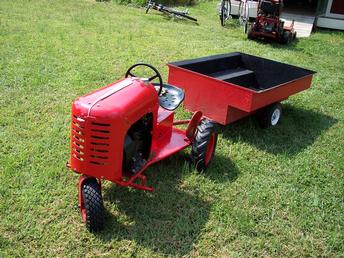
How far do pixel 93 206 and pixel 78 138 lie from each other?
19.4 inches

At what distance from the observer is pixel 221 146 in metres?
4.42

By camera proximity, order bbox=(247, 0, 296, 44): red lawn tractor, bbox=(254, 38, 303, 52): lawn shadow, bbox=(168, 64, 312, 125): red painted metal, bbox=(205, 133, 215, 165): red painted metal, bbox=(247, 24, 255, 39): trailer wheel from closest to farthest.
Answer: bbox=(205, 133, 215, 165): red painted metal, bbox=(168, 64, 312, 125): red painted metal, bbox=(254, 38, 303, 52): lawn shadow, bbox=(247, 0, 296, 44): red lawn tractor, bbox=(247, 24, 255, 39): trailer wheel

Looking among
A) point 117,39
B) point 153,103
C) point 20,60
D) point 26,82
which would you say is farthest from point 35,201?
point 117,39

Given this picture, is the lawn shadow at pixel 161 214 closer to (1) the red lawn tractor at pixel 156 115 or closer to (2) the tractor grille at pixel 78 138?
(1) the red lawn tractor at pixel 156 115

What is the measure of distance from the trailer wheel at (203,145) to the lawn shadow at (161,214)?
0.12m

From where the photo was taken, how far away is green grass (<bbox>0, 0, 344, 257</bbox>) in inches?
120

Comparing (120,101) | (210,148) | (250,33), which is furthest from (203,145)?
(250,33)

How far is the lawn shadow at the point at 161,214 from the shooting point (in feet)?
9.98

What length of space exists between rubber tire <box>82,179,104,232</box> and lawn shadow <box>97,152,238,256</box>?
9cm

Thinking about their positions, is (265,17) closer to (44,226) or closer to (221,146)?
(221,146)

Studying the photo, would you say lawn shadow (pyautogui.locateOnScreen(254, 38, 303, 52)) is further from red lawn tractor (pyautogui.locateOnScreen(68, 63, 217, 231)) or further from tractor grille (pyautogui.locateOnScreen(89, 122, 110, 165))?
tractor grille (pyautogui.locateOnScreen(89, 122, 110, 165))

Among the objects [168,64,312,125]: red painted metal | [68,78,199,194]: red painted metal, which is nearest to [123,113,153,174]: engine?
[68,78,199,194]: red painted metal

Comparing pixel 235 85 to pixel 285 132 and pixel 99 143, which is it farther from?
pixel 99 143

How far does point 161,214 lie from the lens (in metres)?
3.31
